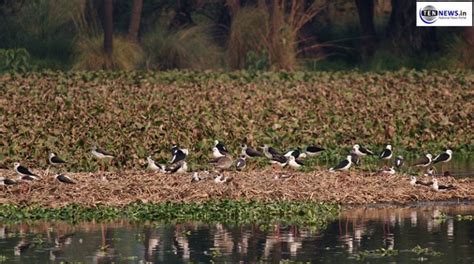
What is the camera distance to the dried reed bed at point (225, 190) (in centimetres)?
2231

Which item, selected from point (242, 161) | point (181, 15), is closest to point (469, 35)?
point (181, 15)

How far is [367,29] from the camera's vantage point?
56594mm

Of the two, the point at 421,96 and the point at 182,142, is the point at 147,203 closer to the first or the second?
the point at 182,142

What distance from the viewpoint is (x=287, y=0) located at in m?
61.6

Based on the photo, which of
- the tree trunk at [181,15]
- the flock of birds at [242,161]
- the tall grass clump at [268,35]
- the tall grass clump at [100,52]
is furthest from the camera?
the tree trunk at [181,15]

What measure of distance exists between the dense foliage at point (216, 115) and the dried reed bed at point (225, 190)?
3.96 m

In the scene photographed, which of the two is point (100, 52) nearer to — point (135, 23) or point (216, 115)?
point (135, 23)

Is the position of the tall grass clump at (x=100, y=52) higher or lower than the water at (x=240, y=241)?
higher

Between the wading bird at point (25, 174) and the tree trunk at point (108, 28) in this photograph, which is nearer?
the wading bird at point (25, 174)

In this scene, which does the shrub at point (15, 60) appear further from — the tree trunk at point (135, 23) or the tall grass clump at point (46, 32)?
the tree trunk at point (135, 23)

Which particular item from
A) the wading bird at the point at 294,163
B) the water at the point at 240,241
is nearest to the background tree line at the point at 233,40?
the wading bird at the point at 294,163

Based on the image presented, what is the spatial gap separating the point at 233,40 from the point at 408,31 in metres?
7.03

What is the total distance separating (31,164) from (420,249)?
36.9ft

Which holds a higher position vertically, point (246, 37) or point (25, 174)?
point (246, 37)
